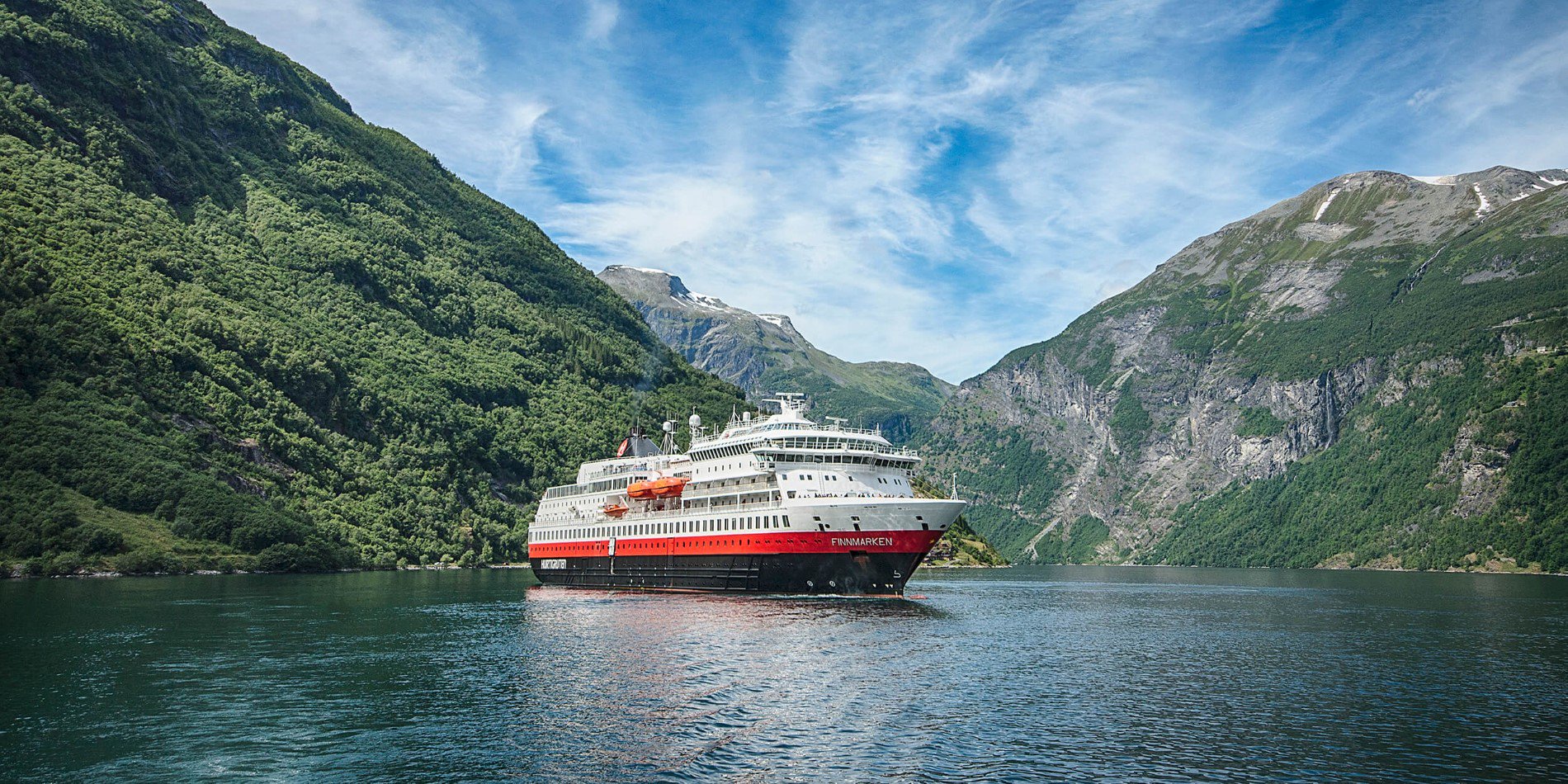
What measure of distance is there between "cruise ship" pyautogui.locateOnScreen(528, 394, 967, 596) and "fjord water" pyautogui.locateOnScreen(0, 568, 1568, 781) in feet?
15.2

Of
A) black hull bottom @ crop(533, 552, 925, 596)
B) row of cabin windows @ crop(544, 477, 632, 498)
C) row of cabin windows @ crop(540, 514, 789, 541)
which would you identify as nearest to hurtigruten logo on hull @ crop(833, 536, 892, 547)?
black hull bottom @ crop(533, 552, 925, 596)

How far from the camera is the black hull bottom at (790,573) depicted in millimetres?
92000

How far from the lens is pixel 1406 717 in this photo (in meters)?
44.8

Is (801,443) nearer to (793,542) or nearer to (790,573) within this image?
(793,542)

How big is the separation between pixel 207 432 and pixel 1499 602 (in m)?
193

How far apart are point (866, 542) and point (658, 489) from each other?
29143mm

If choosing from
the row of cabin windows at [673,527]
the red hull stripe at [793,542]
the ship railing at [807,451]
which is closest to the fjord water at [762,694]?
the red hull stripe at [793,542]

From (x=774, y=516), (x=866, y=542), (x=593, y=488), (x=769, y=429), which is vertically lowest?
(x=866, y=542)

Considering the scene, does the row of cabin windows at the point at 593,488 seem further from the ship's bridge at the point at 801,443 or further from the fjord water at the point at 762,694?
the fjord water at the point at 762,694

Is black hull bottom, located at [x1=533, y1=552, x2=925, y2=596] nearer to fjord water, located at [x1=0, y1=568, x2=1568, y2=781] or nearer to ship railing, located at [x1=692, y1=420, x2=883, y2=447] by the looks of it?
fjord water, located at [x1=0, y1=568, x2=1568, y2=781]

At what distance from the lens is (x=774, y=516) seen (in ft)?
308

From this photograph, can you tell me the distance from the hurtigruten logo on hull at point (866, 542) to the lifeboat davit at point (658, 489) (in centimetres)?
2325

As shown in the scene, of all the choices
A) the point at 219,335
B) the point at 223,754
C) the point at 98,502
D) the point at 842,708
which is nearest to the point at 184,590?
the point at 98,502

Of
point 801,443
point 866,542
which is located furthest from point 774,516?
point 866,542
